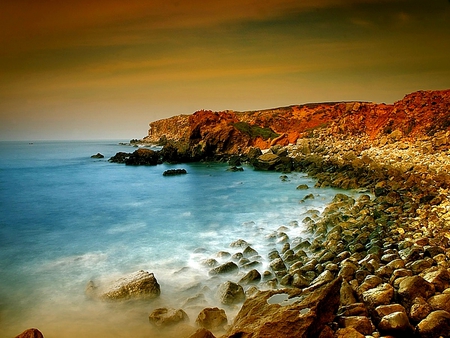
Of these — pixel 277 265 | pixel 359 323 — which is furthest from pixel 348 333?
pixel 277 265

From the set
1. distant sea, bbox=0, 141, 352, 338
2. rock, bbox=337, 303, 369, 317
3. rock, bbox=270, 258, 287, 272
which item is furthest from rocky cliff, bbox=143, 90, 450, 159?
rock, bbox=337, 303, 369, 317

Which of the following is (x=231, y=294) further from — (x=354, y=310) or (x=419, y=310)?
(x=419, y=310)

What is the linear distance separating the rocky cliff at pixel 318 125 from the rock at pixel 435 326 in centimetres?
1537

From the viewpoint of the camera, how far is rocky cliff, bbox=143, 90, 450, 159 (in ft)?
59.1

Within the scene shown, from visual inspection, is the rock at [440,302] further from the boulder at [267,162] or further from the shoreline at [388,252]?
the boulder at [267,162]

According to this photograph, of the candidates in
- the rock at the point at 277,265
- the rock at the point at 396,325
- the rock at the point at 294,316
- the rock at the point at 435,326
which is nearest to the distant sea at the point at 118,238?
the rock at the point at 277,265

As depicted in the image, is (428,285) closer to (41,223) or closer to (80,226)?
(80,226)

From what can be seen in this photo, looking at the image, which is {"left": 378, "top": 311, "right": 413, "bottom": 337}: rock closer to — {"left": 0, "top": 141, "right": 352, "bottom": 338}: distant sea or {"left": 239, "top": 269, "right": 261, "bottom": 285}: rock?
{"left": 0, "top": 141, "right": 352, "bottom": 338}: distant sea

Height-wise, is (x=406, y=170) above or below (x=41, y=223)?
above

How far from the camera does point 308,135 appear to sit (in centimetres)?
3173

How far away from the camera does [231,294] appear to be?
5.03 meters

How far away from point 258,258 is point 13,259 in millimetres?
6699

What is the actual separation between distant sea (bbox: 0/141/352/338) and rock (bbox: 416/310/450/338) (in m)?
2.77

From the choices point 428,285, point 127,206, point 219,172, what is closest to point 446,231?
point 428,285
